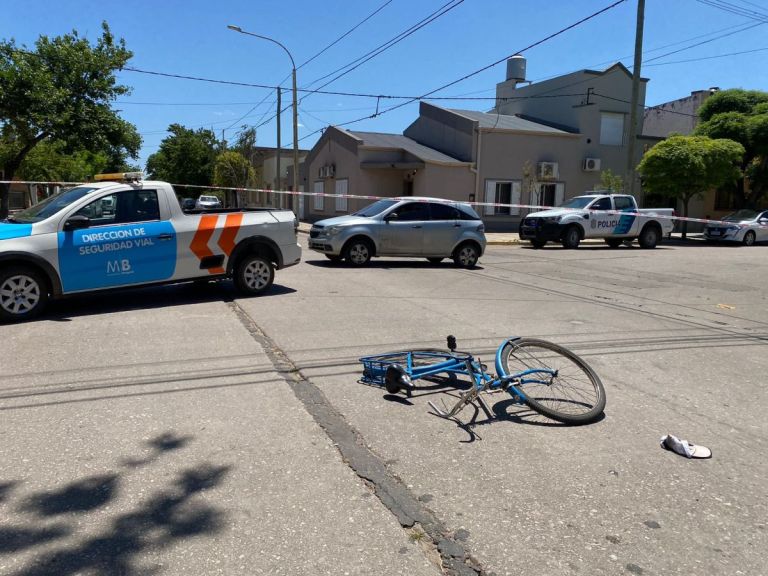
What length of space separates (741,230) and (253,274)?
22.9 meters

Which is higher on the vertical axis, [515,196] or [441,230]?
[515,196]

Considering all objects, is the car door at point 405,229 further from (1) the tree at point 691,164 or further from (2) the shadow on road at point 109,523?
(1) the tree at point 691,164

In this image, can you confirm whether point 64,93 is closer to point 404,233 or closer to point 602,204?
point 404,233

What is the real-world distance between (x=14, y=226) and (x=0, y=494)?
5.20 metres

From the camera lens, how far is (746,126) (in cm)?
2816

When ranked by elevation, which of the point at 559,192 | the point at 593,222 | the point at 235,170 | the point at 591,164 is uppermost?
the point at 235,170

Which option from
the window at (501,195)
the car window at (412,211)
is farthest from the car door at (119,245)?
the window at (501,195)

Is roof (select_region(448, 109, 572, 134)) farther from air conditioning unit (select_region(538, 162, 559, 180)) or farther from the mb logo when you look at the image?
the mb logo

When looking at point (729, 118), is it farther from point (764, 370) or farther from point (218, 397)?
point (218, 397)

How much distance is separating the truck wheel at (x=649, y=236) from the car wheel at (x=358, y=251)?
1321cm

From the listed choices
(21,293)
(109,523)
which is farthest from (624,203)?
(109,523)

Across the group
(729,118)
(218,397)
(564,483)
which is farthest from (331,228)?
(729,118)

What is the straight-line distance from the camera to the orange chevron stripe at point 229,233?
29.1 feet

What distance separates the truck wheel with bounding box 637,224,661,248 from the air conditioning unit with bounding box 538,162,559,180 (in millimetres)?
7919
